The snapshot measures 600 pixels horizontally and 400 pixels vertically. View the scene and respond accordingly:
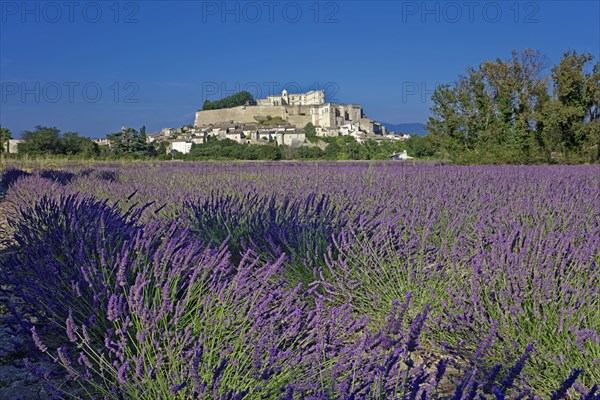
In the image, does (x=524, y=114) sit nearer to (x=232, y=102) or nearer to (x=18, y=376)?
(x=18, y=376)

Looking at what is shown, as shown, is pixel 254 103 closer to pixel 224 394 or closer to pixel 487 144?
pixel 487 144

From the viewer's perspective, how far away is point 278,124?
89938mm

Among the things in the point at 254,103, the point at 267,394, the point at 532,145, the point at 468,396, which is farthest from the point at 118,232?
the point at 254,103

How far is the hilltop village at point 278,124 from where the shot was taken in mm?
79125

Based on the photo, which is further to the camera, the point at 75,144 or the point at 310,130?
the point at 310,130

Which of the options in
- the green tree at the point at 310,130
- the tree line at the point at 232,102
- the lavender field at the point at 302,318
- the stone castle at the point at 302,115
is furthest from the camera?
the tree line at the point at 232,102

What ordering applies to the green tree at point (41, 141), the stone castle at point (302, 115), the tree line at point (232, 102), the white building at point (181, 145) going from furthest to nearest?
the tree line at point (232, 102) → the stone castle at point (302, 115) → the white building at point (181, 145) → the green tree at point (41, 141)

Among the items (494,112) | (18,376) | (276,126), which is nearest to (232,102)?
(276,126)

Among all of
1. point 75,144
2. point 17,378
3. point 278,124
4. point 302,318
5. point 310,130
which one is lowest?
point 17,378

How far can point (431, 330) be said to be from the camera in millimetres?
2195

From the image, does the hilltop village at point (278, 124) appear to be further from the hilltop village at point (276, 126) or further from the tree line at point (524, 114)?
the tree line at point (524, 114)

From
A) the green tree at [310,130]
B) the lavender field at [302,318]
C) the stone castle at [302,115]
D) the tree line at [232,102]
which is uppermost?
the tree line at [232,102]

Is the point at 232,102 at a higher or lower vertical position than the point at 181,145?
higher

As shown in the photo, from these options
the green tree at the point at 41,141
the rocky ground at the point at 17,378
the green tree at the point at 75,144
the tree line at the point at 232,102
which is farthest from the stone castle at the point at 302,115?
the rocky ground at the point at 17,378
